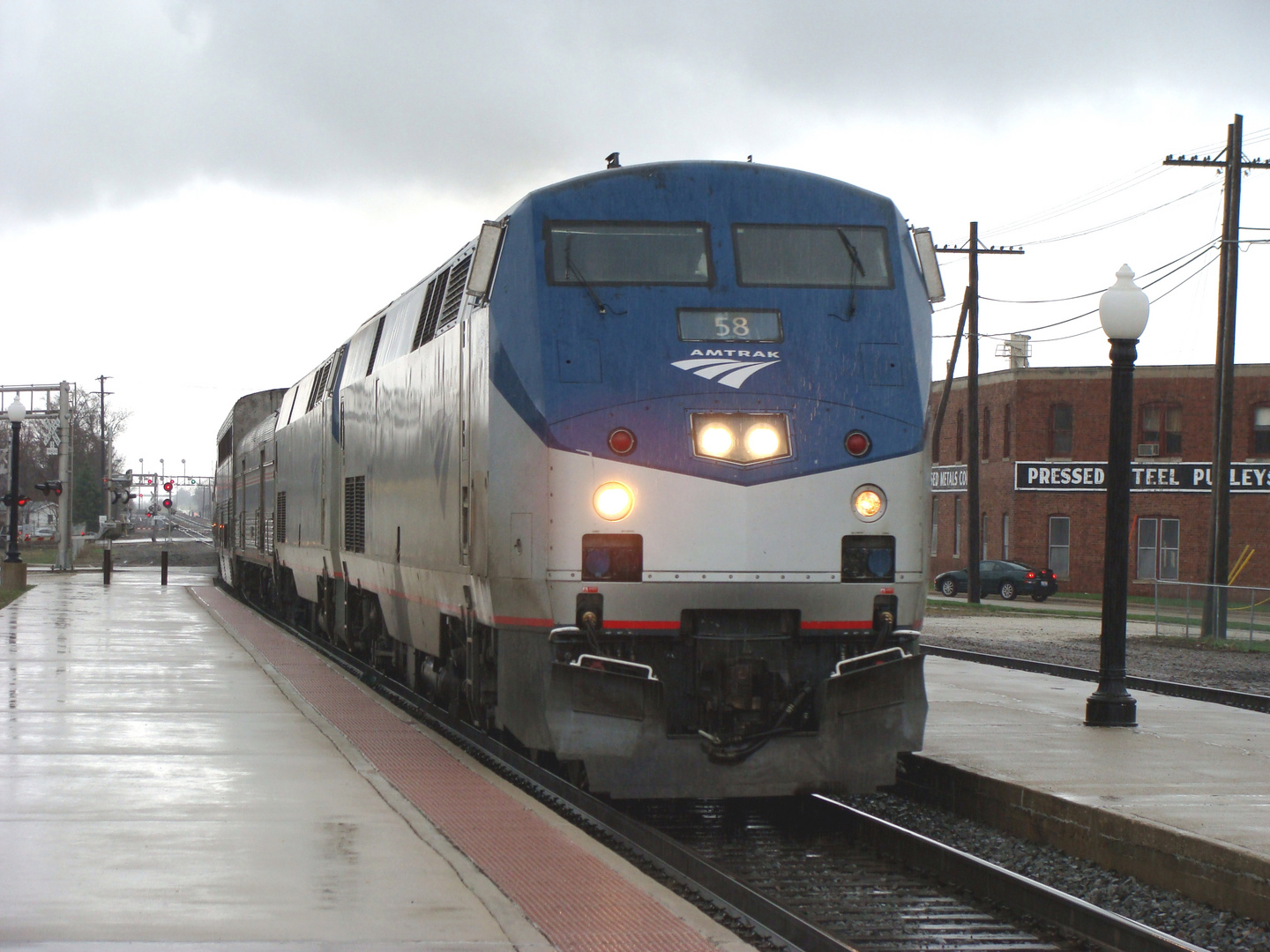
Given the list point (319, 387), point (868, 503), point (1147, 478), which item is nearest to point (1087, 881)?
point (868, 503)

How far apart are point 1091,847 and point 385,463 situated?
7.20 metres

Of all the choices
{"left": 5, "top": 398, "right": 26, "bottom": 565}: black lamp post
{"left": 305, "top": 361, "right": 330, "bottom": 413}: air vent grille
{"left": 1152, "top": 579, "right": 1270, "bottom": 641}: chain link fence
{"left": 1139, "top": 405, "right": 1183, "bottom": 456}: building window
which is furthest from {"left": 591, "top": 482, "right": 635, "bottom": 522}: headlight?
{"left": 1139, "top": 405, "right": 1183, "bottom": 456}: building window

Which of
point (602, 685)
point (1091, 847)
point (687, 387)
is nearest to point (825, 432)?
point (687, 387)

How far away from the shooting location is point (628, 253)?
898 centimetres

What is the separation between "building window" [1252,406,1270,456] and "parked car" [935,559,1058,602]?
8005mm

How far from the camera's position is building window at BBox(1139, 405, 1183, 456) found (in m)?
48.9

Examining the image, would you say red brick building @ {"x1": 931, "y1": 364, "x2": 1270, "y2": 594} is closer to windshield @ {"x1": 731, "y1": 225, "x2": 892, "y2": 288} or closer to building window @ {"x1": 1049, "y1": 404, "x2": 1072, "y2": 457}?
building window @ {"x1": 1049, "y1": 404, "x2": 1072, "y2": 457}

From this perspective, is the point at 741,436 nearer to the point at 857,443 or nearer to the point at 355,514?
the point at 857,443

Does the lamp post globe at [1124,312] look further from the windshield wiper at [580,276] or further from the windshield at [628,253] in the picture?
the windshield wiper at [580,276]

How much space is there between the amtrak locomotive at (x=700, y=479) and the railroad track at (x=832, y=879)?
1.37ft

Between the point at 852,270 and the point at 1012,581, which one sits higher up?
the point at 852,270

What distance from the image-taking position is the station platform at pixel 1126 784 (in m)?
7.45

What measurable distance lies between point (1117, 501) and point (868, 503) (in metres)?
4.66

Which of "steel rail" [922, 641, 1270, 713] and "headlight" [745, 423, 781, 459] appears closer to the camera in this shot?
"headlight" [745, 423, 781, 459]
